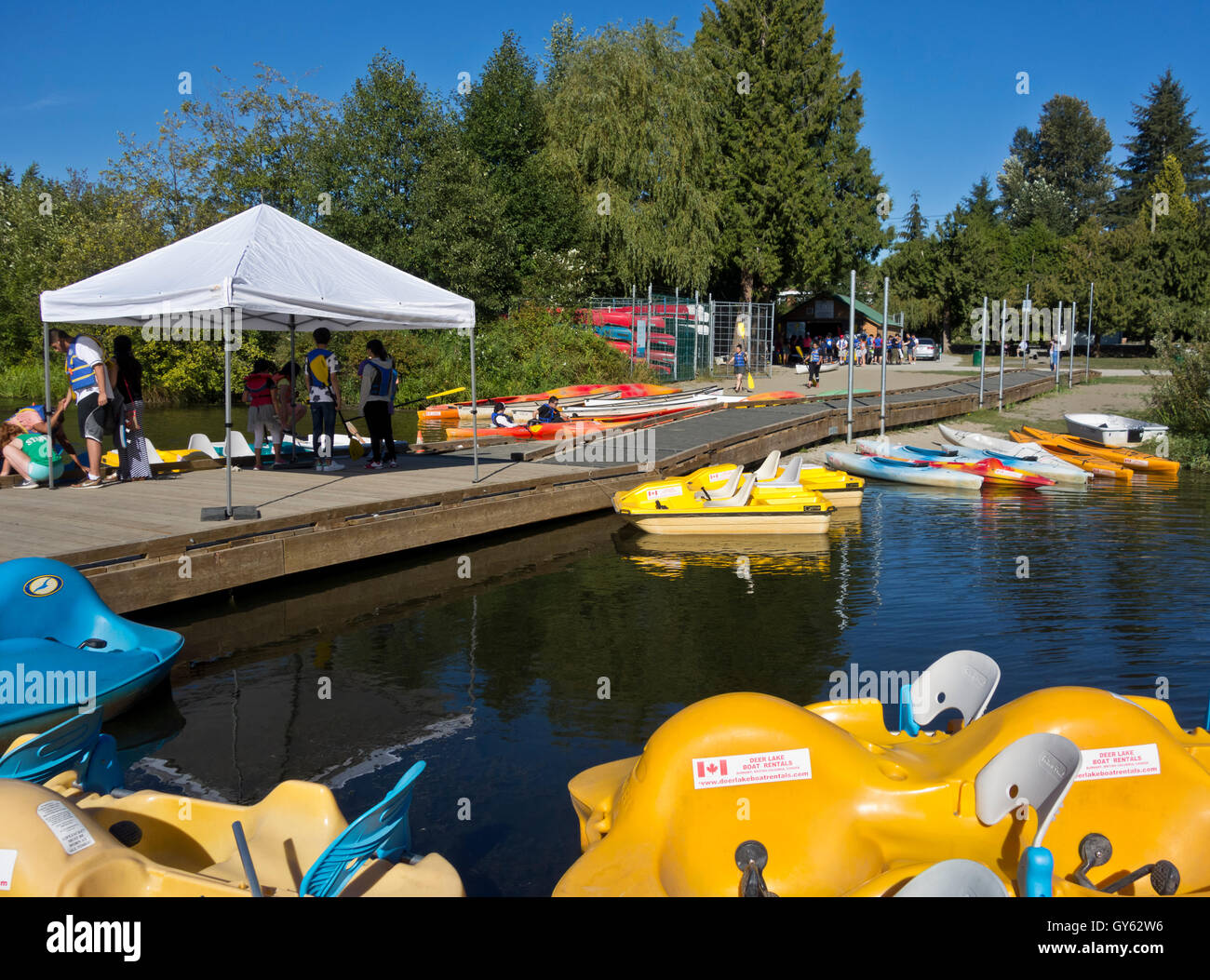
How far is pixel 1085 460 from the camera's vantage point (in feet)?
72.3

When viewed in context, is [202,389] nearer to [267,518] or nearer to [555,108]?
[555,108]

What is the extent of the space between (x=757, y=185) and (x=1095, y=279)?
79.1ft

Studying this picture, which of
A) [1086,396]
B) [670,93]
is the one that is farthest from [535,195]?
[1086,396]

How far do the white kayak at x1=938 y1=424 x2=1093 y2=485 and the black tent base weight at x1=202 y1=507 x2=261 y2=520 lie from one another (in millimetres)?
16184

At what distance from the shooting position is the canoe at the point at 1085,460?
69.3ft

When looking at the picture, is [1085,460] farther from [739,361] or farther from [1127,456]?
[739,361]

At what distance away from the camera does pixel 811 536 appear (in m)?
15.0

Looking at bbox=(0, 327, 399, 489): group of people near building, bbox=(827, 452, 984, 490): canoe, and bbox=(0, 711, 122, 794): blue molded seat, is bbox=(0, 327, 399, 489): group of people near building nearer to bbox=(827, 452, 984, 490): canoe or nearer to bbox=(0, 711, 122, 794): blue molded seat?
bbox=(0, 711, 122, 794): blue molded seat

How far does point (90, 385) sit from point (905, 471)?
50.1 ft

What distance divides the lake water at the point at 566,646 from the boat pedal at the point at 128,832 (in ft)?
5.75

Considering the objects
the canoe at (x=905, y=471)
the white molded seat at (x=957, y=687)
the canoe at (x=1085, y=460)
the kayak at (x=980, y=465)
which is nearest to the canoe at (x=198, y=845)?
the white molded seat at (x=957, y=687)

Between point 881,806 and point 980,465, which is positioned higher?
point 980,465

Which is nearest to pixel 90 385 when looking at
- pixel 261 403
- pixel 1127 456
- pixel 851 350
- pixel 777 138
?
pixel 261 403

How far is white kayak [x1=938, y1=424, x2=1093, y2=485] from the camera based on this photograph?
20469mm
